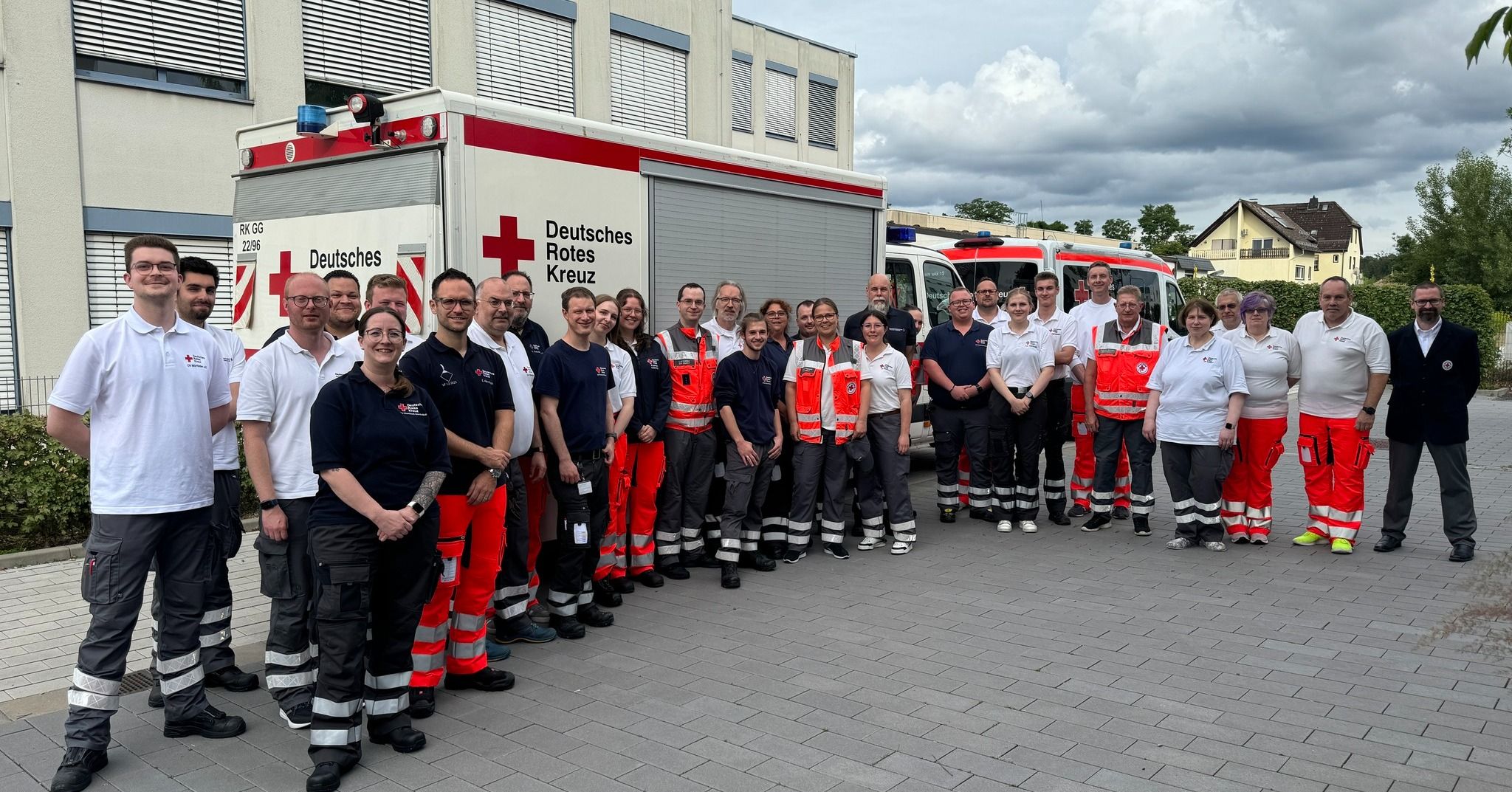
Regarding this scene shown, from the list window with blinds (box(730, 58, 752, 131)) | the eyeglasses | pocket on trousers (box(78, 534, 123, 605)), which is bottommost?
pocket on trousers (box(78, 534, 123, 605))

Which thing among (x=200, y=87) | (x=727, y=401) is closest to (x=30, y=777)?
(x=727, y=401)

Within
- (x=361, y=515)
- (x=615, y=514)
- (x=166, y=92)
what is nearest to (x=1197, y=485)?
(x=615, y=514)

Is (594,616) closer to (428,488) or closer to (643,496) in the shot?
(643,496)

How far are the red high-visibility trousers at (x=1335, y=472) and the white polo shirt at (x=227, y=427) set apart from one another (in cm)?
694

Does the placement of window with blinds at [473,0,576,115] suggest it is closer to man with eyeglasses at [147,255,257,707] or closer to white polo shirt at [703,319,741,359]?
white polo shirt at [703,319,741,359]

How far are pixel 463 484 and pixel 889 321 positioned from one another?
4625 millimetres

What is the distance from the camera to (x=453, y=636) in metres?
4.95

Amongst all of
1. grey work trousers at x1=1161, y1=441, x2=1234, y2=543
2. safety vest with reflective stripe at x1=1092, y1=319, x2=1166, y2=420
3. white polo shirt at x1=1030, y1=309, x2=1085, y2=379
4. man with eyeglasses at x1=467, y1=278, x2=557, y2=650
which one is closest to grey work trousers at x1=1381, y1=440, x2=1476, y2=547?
grey work trousers at x1=1161, y1=441, x2=1234, y2=543

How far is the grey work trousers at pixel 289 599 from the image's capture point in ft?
14.5

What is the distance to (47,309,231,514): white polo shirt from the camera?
4055 mm

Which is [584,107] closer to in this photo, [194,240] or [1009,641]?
[194,240]

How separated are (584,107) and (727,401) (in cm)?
1205

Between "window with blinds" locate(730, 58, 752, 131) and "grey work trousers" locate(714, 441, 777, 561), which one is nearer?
"grey work trousers" locate(714, 441, 777, 561)

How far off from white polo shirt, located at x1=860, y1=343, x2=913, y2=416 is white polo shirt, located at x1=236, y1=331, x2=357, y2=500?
4.16 metres
